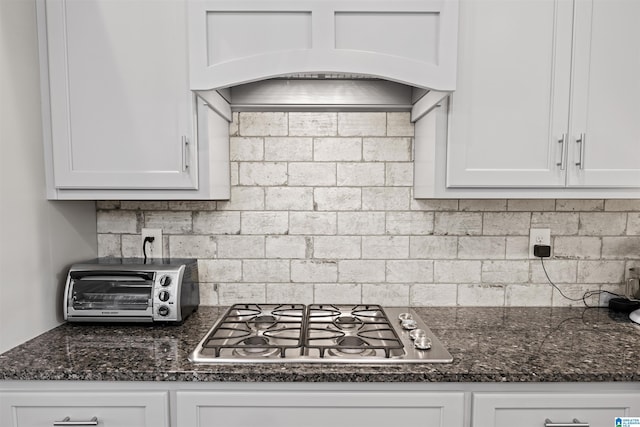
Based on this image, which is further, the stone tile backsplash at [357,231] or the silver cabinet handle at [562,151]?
the stone tile backsplash at [357,231]

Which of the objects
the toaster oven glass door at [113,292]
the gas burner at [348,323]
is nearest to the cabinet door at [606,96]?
the gas burner at [348,323]

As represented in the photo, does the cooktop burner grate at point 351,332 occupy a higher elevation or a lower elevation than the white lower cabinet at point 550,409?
higher

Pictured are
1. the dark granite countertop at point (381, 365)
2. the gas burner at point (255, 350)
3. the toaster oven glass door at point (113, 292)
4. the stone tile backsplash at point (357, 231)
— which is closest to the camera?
the dark granite countertop at point (381, 365)

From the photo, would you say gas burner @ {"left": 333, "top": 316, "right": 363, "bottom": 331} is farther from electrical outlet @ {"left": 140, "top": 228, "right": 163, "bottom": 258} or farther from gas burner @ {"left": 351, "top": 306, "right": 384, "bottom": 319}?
electrical outlet @ {"left": 140, "top": 228, "right": 163, "bottom": 258}

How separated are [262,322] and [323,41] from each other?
115cm

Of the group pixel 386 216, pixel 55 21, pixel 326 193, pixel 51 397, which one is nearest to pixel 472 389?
pixel 386 216

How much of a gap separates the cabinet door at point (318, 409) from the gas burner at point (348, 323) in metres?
0.37

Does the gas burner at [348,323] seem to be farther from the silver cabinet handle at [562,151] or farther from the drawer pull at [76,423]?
the silver cabinet handle at [562,151]

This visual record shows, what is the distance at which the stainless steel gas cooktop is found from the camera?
1.26 meters

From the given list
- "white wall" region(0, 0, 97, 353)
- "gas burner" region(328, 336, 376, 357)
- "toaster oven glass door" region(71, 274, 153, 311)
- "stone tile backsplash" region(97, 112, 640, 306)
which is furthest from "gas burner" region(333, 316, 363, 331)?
"white wall" region(0, 0, 97, 353)

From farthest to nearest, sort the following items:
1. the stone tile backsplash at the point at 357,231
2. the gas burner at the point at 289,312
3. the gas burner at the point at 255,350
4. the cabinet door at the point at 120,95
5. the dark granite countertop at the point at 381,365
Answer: the stone tile backsplash at the point at 357,231 → the gas burner at the point at 289,312 → the cabinet door at the point at 120,95 → the gas burner at the point at 255,350 → the dark granite countertop at the point at 381,365

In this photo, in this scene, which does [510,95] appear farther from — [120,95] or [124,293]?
[124,293]

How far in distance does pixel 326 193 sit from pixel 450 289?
79 cm

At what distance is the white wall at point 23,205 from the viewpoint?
133 centimetres
